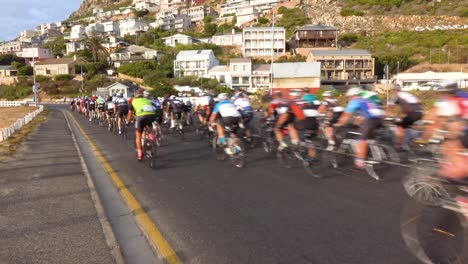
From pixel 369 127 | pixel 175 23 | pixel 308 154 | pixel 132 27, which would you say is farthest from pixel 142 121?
pixel 132 27

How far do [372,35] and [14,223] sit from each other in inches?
4386

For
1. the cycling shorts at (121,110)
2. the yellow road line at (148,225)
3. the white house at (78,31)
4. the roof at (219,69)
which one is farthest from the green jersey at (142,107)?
the white house at (78,31)

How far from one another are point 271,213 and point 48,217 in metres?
3.30

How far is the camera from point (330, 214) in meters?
6.17

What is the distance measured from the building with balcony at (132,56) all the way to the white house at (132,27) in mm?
54063

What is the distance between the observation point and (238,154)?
35.0 feet

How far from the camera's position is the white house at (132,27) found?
165 meters

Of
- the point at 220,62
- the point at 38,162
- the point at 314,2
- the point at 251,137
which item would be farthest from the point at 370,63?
the point at 314,2

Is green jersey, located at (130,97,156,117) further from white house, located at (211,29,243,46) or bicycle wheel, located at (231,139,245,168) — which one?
white house, located at (211,29,243,46)

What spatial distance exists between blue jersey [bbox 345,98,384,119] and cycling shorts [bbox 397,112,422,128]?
1140 millimetres

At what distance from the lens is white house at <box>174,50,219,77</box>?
84500mm

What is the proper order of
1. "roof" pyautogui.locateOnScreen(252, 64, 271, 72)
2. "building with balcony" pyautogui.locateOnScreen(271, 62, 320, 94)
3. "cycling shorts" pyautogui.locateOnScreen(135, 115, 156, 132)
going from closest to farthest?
"cycling shorts" pyautogui.locateOnScreen(135, 115, 156, 132), "building with balcony" pyautogui.locateOnScreen(271, 62, 320, 94), "roof" pyautogui.locateOnScreen(252, 64, 271, 72)

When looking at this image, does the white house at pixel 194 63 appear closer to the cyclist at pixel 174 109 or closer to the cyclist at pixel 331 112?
the cyclist at pixel 174 109

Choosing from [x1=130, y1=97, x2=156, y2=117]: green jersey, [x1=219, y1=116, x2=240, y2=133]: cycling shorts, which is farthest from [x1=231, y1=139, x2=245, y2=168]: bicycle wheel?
[x1=130, y1=97, x2=156, y2=117]: green jersey
